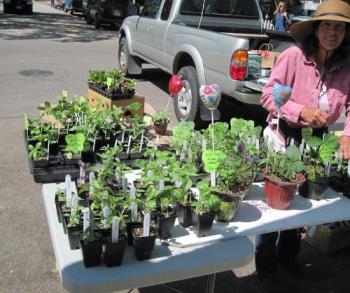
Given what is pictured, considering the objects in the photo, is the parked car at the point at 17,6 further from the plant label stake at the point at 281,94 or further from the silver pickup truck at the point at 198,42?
the plant label stake at the point at 281,94

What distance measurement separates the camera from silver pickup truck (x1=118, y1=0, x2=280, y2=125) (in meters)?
4.91

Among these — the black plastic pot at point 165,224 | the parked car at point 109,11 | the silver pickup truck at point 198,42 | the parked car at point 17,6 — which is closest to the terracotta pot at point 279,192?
the black plastic pot at point 165,224

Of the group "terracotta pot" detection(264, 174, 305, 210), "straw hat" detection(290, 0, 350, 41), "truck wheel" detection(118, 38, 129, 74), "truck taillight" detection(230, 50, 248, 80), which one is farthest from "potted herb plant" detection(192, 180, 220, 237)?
"truck wheel" detection(118, 38, 129, 74)

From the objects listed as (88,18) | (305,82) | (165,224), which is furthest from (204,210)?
(88,18)

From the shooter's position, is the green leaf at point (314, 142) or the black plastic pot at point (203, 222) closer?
the black plastic pot at point (203, 222)

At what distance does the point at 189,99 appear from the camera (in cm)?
571

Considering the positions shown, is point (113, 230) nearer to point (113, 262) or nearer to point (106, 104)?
point (113, 262)

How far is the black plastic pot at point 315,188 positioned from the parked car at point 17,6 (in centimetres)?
2256

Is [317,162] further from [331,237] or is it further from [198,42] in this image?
[198,42]

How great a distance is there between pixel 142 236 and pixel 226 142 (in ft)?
2.84

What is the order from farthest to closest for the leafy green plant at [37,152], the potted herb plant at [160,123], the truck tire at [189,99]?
1. the truck tire at [189,99]
2. the potted herb plant at [160,123]
3. the leafy green plant at [37,152]

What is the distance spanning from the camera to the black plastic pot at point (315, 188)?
2229 mm

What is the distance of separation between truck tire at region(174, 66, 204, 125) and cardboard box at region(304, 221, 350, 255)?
8.47 ft

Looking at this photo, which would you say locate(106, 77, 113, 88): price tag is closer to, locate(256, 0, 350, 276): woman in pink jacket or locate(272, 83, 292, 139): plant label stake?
locate(256, 0, 350, 276): woman in pink jacket
